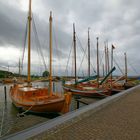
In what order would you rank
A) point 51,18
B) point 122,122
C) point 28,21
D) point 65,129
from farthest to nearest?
1. point 28,21
2. point 51,18
3. point 122,122
4. point 65,129

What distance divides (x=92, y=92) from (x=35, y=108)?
40.5ft

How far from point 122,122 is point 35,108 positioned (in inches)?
319

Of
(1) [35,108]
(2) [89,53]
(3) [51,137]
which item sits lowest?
(1) [35,108]

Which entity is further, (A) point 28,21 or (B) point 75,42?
(B) point 75,42

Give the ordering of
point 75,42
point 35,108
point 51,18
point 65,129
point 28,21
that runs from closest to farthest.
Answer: point 65,129 → point 35,108 → point 51,18 → point 28,21 → point 75,42

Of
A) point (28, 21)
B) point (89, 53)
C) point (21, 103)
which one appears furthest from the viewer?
point (89, 53)

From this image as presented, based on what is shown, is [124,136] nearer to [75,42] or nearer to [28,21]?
[28,21]

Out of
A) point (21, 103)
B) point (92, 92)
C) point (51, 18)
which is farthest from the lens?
point (92, 92)

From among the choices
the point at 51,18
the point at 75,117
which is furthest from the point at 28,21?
the point at 75,117

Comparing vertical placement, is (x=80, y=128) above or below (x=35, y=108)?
above

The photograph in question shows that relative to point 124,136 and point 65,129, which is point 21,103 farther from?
point 124,136

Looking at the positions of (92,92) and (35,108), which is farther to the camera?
(92,92)

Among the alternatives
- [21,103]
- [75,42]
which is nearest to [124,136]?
[21,103]

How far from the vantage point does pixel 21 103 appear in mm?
12805
